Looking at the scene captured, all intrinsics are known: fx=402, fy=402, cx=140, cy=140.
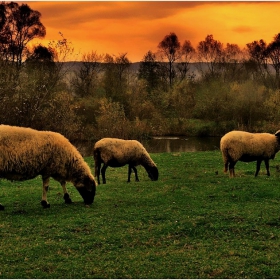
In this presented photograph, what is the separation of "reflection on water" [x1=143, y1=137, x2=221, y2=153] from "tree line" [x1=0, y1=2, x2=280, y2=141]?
1.78m

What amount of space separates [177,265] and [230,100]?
43848 millimetres

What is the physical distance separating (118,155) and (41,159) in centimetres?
637

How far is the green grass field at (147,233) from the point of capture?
294 inches

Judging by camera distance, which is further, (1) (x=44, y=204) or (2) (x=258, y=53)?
(2) (x=258, y=53)

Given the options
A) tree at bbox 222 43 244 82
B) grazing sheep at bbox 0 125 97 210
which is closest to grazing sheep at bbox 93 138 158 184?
grazing sheep at bbox 0 125 97 210

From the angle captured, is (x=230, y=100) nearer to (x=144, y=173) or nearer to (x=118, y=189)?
(x=144, y=173)

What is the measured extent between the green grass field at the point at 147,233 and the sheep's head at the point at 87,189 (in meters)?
0.35

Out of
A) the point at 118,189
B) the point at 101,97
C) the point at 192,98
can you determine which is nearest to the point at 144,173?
the point at 118,189

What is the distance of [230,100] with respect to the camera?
49594mm

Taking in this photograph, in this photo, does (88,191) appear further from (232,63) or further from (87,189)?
(232,63)

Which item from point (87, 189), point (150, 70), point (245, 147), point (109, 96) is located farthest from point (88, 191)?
point (150, 70)

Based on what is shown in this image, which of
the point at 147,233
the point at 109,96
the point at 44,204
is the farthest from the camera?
the point at 109,96

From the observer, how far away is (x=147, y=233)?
950cm

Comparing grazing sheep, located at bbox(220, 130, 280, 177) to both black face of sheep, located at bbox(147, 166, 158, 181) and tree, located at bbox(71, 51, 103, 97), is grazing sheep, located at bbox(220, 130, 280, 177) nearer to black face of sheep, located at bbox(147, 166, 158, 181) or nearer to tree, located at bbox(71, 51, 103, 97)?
black face of sheep, located at bbox(147, 166, 158, 181)
